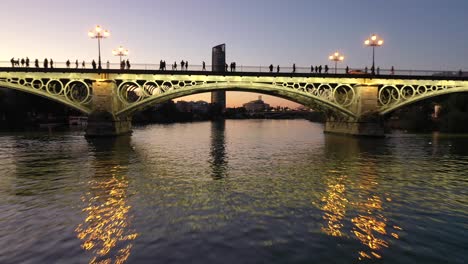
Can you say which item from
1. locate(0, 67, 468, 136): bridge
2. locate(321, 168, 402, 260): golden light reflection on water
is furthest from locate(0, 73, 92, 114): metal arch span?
locate(321, 168, 402, 260): golden light reflection on water

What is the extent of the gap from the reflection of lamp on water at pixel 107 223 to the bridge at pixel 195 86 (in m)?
29.0

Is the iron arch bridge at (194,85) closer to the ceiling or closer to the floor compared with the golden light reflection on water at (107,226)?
closer to the ceiling

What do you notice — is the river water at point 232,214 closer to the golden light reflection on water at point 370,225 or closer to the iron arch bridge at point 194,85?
the golden light reflection on water at point 370,225

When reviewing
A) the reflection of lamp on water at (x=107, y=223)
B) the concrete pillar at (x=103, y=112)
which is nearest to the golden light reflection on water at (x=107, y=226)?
the reflection of lamp on water at (x=107, y=223)

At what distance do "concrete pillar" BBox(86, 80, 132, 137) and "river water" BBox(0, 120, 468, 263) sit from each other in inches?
890

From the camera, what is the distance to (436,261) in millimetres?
7227

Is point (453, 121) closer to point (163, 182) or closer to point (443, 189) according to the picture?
point (443, 189)

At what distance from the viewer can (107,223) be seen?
9484 millimetres

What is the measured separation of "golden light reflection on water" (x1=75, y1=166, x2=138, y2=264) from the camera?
7492 mm

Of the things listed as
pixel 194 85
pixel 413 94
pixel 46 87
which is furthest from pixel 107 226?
pixel 413 94

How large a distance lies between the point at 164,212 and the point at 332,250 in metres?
5.02

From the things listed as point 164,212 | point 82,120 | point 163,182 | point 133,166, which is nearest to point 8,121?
point 82,120

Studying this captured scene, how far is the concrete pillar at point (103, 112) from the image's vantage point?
41.4 metres

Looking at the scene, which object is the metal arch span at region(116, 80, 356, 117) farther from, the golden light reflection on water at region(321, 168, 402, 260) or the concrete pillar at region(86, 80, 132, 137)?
the golden light reflection on water at region(321, 168, 402, 260)
